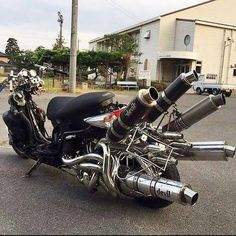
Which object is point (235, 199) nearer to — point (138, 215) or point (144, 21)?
point (138, 215)

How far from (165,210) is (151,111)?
1.07 meters

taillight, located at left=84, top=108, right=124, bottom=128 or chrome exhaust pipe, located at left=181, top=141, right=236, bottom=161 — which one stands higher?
taillight, located at left=84, top=108, right=124, bottom=128

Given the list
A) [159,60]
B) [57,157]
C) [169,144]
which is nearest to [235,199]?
[169,144]

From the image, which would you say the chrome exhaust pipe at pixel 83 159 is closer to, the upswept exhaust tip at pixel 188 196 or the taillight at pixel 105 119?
the taillight at pixel 105 119

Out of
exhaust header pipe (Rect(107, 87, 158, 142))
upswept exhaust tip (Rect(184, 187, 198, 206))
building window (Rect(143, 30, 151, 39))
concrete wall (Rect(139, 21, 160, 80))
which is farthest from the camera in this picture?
building window (Rect(143, 30, 151, 39))

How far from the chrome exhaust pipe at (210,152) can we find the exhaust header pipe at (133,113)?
2.50ft

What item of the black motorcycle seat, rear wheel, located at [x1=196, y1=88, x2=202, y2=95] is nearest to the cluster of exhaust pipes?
the black motorcycle seat

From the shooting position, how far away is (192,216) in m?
4.18

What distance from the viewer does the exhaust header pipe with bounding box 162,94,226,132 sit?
13.4ft

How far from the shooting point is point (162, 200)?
421cm

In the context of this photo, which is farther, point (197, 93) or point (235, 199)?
point (197, 93)

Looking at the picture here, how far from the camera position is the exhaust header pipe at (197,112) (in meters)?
4.08

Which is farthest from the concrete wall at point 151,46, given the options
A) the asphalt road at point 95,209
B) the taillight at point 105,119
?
the taillight at point 105,119

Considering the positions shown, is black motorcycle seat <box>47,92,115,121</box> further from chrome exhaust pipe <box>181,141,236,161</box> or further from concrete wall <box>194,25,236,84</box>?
concrete wall <box>194,25,236,84</box>
